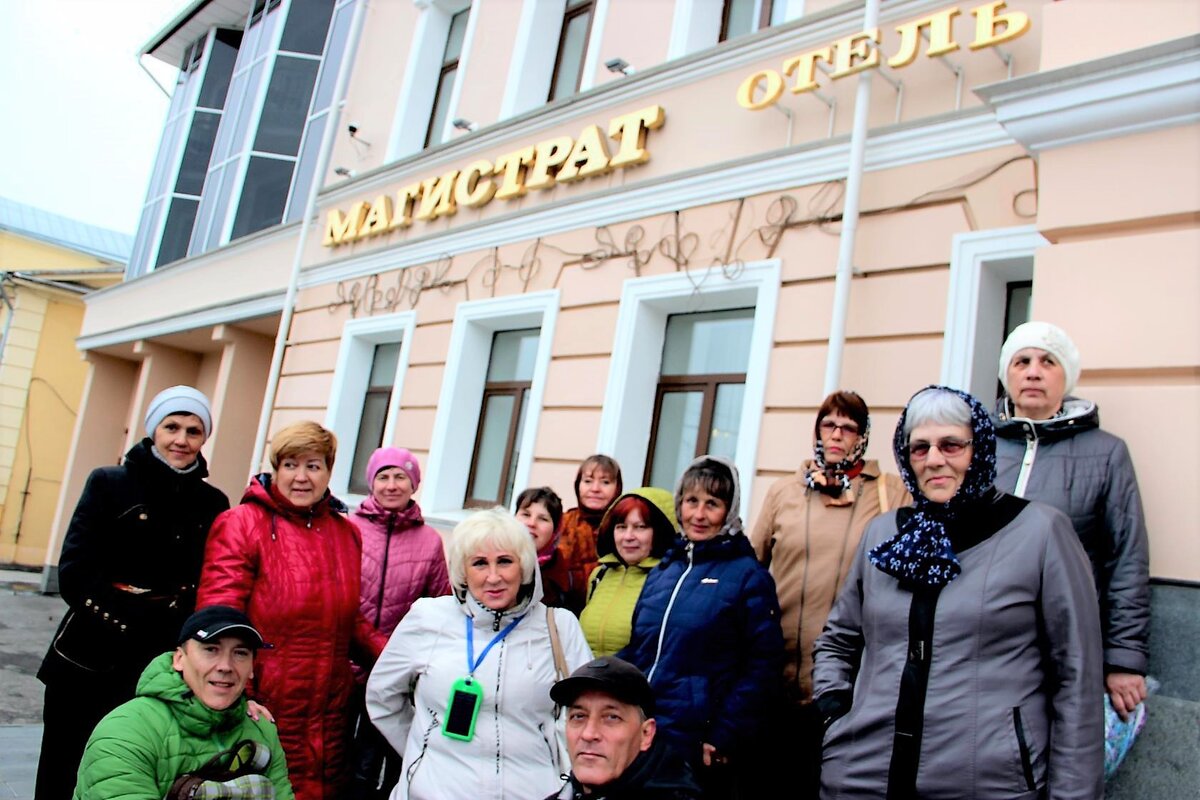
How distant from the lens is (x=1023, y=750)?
7.21 feet

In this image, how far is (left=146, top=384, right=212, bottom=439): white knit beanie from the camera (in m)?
3.47

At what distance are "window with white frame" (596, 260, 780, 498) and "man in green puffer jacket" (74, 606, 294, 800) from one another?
3.35 m

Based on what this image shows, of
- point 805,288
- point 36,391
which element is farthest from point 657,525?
point 36,391

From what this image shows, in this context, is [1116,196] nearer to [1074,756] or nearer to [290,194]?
[1074,756]

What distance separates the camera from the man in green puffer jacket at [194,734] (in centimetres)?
246

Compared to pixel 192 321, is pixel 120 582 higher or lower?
lower

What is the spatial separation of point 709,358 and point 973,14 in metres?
2.48

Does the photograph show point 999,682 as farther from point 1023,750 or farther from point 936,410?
point 936,410

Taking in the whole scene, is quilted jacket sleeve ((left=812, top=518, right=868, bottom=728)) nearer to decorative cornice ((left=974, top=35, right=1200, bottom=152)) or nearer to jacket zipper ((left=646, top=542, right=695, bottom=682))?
jacket zipper ((left=646, top=542, right=695, bottom=682))

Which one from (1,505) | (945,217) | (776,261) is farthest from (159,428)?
(1,505)

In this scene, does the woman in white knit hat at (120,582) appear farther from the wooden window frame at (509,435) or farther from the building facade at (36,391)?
the building facade at (36,391)

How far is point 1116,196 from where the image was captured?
349cm

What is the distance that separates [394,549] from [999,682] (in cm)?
258

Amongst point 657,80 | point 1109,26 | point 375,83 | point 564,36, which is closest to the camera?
point 1109,26
